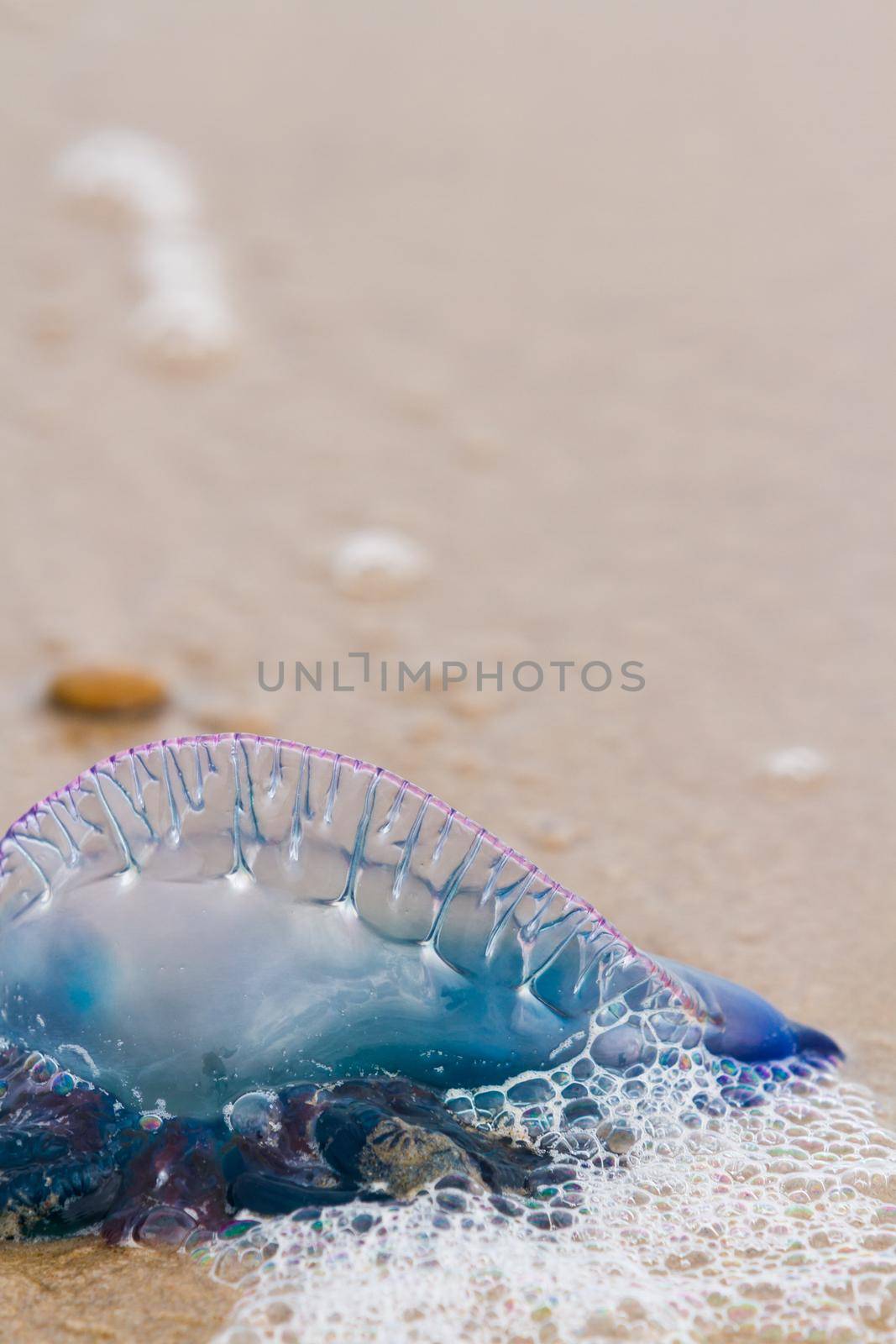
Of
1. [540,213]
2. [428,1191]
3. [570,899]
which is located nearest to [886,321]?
[540,213]

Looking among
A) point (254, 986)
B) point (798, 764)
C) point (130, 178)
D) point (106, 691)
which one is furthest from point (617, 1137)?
point (130, 178)

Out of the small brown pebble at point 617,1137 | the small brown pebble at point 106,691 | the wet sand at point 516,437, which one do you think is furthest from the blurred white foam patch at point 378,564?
the small brown pebble at point 617,1137

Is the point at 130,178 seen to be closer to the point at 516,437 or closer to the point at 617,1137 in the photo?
the point at 516,437

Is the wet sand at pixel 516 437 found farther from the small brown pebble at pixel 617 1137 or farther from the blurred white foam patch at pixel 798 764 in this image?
the small brown pebble at pixel 617 1137

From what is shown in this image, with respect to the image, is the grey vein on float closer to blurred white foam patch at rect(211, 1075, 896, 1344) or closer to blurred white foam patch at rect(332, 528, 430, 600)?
blurred white foam patch at rect(211, 1075, 896, 1344)

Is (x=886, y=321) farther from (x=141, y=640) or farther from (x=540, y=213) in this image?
(x=141, y=640)

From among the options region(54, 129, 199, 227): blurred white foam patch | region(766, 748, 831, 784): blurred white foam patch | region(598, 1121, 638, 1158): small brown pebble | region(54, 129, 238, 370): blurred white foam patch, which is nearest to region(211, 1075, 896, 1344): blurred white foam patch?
region(598, 1121, 638, 1158): small brown pebble
